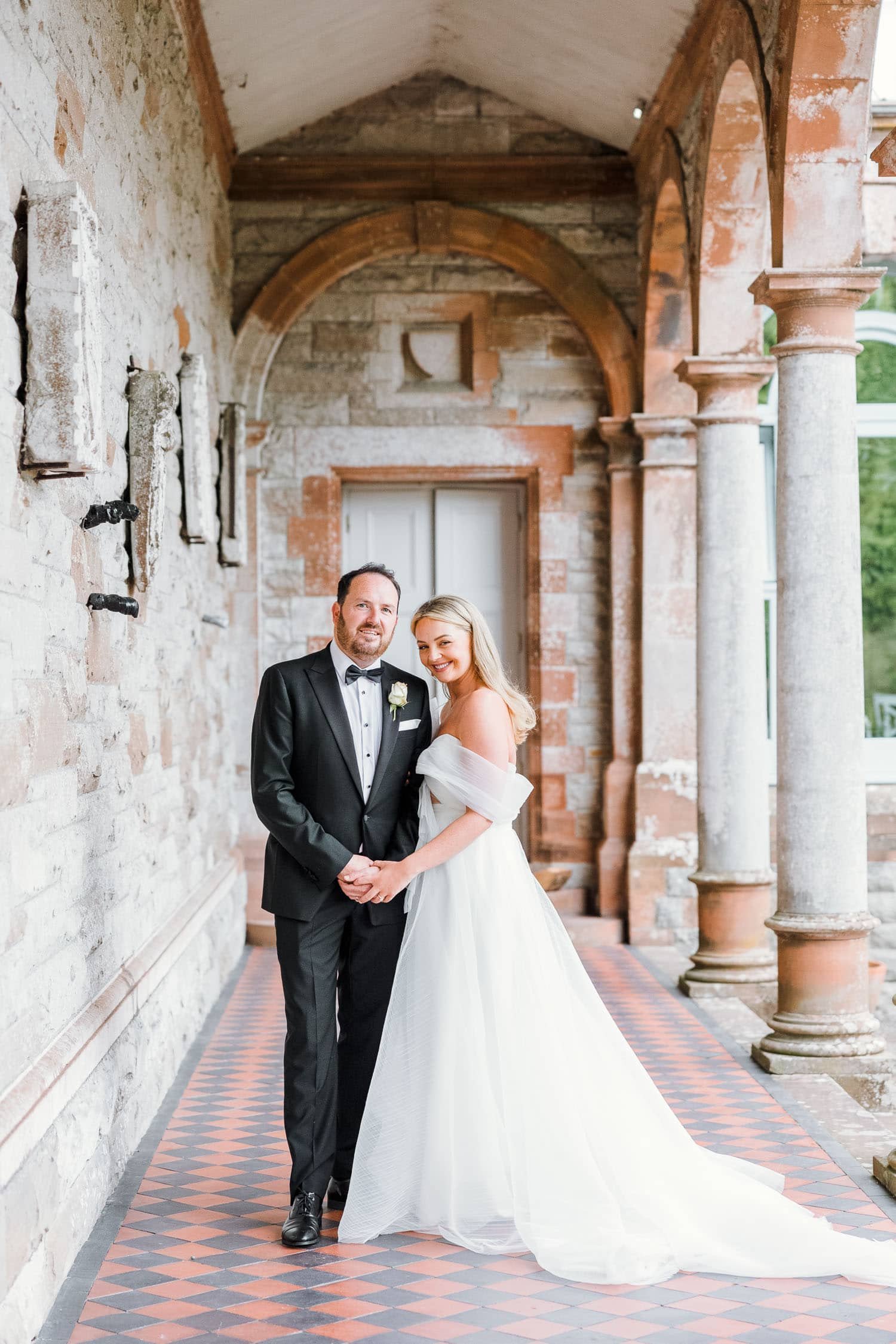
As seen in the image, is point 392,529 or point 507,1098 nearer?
point 507,1098

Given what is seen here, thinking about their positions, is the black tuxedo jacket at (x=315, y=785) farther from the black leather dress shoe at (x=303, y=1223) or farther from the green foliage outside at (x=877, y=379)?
the green foliage outside at (x=877, y=379)

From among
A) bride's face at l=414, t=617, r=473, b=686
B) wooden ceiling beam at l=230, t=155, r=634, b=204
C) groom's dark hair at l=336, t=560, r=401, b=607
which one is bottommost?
bride's face at l=414, t=617, r=473, b=686

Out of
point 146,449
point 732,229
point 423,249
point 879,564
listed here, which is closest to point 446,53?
point 423,249

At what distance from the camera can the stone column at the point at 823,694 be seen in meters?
5.36

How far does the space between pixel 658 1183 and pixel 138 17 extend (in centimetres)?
416

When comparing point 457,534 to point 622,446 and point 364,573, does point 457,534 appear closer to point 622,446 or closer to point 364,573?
point 622,446

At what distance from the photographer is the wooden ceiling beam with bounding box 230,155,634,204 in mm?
8945

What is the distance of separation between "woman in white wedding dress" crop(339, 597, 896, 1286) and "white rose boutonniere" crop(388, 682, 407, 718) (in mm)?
88

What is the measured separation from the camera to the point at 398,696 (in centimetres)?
377

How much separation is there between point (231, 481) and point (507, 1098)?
16.3 feet

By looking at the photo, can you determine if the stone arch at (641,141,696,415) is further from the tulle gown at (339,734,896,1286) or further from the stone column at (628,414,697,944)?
the tulle gown at (339,734,896,1286)

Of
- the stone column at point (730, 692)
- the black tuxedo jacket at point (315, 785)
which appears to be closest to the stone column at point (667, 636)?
the stone column at point (730, 692)

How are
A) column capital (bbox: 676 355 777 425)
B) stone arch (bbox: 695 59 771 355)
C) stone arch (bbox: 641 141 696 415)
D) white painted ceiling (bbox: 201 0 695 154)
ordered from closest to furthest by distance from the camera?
stone arch (bbox: 695 59 771 355), column capital (bbox: 676 355 777 425), white painted ceiling (bbox: 201 0 695 154), stone arch (bbox: 641 141 696 415)

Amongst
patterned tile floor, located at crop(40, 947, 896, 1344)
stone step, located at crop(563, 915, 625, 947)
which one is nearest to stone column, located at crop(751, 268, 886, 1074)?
patterned tile floor, located at crop(40, 947, 896, 1344)
